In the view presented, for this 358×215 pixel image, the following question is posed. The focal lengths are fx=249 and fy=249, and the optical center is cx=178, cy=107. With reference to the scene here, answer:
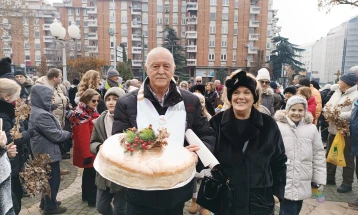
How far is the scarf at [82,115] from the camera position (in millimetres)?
4434

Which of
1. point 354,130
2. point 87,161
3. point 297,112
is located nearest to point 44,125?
point 87,161

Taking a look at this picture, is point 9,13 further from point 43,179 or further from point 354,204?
point 354,204

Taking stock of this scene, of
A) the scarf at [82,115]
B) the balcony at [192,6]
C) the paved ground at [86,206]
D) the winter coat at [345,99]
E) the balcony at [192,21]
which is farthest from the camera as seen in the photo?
the balcony at [192,6]

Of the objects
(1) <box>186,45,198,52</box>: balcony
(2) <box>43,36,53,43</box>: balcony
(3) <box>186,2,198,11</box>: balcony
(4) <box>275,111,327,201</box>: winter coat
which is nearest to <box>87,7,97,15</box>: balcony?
(2) <box>43,36,53,43</box>: balcony

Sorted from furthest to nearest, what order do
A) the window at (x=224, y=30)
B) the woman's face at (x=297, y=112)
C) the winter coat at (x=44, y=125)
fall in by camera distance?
the window at (x=224, y=30) < the winter coat at (x=44, y=125) < the woman's face at (x=297, y=112)

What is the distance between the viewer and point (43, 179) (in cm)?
376

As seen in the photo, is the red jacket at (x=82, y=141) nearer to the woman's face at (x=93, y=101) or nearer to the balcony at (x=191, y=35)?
the woman's face at (x=93, y=101)

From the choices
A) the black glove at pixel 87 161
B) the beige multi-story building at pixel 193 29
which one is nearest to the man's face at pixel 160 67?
the black glove at pixel 87 161

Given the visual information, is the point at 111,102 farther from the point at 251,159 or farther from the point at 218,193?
the point at 251,159

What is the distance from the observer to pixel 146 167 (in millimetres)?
1785

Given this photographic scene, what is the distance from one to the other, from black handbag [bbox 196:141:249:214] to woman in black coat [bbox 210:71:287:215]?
21 mm

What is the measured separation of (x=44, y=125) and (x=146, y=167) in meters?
2.95

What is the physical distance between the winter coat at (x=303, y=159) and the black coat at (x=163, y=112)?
151 centimetres

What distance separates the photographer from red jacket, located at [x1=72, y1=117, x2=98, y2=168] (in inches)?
170
